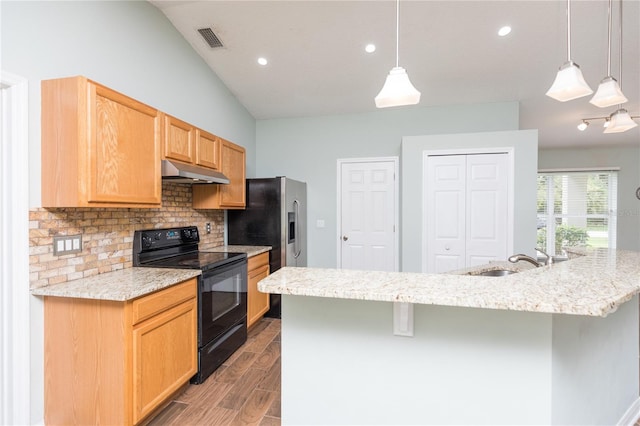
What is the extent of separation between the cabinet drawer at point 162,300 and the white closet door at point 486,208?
119 inches

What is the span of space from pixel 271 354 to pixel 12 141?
7.94 feet

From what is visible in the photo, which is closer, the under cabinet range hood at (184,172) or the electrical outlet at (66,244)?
the electrical outlet at (66,244)

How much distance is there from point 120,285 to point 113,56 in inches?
69.0

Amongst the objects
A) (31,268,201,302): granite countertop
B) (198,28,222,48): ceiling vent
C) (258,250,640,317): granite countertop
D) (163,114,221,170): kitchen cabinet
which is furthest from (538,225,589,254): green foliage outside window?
(31,268,201,302): granite countertop

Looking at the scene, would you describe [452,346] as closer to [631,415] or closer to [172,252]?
[631,415]

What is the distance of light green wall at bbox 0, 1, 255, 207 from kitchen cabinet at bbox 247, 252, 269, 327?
5.33 feet

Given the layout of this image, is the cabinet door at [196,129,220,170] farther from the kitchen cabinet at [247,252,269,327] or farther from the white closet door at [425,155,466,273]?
the white closet door at [425,155,466,273]

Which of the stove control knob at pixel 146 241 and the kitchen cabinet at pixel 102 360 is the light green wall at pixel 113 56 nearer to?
the kitchen cabinet at pixel 102 360

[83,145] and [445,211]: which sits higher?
[83,145]

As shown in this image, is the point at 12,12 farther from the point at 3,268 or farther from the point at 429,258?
the point at 429,258

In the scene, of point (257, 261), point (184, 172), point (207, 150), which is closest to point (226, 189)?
point (207, 150)

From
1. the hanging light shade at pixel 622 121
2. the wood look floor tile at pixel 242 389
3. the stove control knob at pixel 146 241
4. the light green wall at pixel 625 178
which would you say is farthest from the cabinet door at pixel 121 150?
the light green wall at pixel 625 178

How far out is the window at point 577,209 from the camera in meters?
6.07

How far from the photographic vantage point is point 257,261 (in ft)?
11.7
